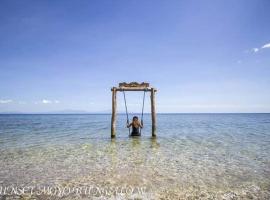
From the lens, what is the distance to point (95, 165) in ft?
29.7

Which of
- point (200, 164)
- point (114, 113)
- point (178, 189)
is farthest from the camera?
point (114, 113)

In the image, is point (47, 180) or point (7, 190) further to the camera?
point (47, 180)

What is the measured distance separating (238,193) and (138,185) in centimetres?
259

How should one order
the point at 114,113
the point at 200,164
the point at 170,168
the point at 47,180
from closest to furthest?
the point at 47,180, the point at 170,168, the point at 200,164, the point at 114,113

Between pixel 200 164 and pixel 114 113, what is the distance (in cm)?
889

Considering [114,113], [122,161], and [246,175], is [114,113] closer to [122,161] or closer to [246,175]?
[122,161]

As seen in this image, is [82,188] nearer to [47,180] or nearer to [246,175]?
[47,180]

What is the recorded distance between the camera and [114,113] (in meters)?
A: 17.1

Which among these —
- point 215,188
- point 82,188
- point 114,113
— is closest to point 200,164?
point 215,188

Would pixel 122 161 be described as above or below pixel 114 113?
below

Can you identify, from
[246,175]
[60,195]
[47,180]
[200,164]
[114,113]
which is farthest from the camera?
[114,113]

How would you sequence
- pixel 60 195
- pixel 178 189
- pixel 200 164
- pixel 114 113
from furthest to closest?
pixel 114 113 < pixel 200 164 < pixel 178 189 < pixel 60 195

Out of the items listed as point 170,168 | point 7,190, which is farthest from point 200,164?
point 7,190

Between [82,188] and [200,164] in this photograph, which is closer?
[82,188]
